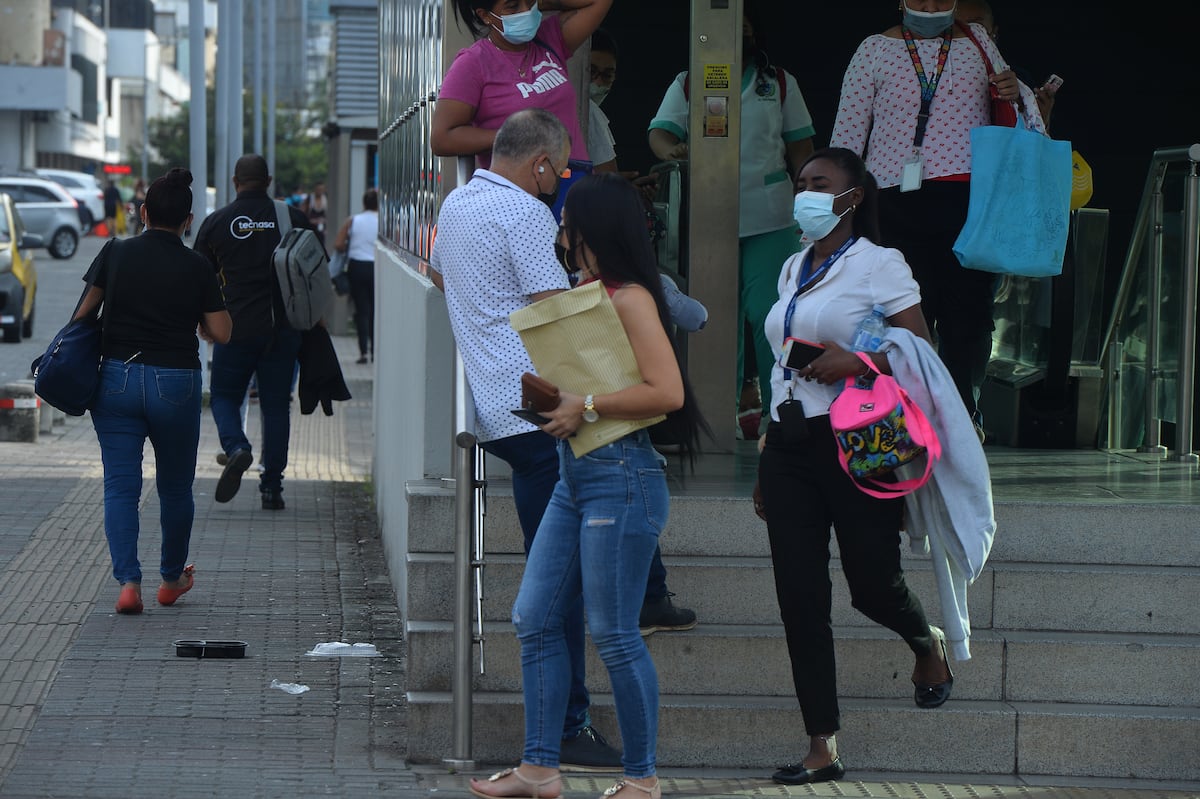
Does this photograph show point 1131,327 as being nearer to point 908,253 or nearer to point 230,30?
point 908,253

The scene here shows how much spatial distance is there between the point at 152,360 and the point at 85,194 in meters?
48.4

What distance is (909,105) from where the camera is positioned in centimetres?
709

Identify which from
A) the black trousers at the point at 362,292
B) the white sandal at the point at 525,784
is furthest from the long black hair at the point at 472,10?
the black trousers at the point at 362,292

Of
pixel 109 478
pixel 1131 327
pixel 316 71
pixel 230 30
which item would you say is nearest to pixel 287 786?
pixel 109 478

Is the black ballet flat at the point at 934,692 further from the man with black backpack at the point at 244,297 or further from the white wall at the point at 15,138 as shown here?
the white wall at the point at 15,138

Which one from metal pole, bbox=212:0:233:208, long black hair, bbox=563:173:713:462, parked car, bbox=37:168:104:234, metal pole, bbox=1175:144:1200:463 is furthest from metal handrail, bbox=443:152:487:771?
parked car, bbox=37:168:104:234

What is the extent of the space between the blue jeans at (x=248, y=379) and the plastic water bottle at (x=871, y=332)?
564 centimetres

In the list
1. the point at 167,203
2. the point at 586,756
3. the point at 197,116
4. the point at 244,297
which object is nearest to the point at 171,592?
the point at 167,203

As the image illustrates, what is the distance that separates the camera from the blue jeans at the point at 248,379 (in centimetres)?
1038

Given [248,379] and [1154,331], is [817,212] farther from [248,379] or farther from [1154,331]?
[248,379]

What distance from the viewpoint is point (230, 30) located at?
18.9m

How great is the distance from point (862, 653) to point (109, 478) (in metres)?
3.46

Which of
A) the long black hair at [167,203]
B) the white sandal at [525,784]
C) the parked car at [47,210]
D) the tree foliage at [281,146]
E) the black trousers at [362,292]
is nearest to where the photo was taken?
the white sandal at [525,784]

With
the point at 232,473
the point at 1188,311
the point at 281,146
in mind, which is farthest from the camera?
the point at 281,146
